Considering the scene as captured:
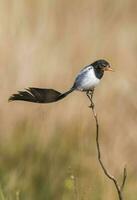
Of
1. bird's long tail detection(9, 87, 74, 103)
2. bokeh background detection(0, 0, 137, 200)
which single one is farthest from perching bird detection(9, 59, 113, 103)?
bokeh background detection(0, 0, 137, 200)

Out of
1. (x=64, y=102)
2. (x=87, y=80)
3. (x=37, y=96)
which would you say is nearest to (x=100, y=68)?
(x=87, y=80)

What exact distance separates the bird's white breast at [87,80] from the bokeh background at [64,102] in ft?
1.85

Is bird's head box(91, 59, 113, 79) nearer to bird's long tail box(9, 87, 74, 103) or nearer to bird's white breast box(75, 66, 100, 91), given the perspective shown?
bird's white breast box(75, 66, 100, 91)

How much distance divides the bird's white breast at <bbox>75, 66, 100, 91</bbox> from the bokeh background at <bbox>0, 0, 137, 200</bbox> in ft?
1.85

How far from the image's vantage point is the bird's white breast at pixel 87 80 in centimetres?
217

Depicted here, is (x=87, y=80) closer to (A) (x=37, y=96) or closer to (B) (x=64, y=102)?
(A) (x=37, y=96)

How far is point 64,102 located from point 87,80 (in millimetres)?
955

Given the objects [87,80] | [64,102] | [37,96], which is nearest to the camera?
[37,96]

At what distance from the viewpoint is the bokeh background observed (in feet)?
9.62

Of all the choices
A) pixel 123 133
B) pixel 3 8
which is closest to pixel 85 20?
pixel 3 8

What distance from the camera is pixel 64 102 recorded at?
313 centimetres

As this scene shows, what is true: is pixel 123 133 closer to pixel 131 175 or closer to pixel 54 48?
pixel 131 175

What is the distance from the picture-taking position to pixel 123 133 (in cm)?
303

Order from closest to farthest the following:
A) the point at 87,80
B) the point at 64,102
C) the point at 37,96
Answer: the point at 37,96
the point at 87,80
the point at 64,102
